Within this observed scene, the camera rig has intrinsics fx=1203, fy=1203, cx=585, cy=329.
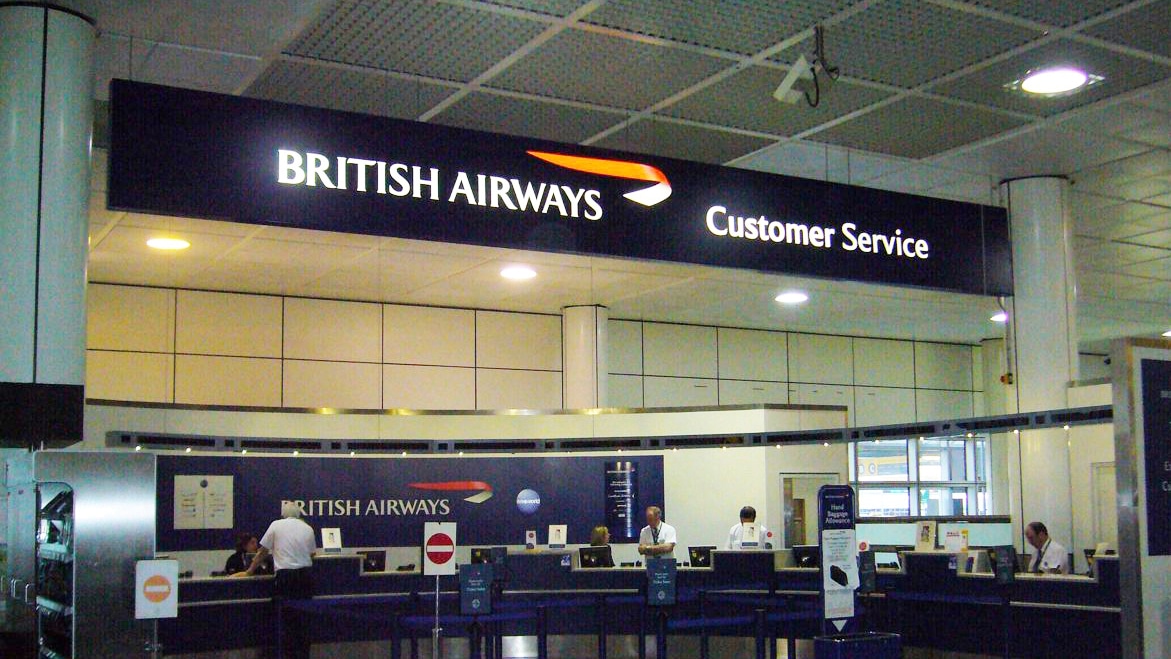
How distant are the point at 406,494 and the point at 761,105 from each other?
710cm

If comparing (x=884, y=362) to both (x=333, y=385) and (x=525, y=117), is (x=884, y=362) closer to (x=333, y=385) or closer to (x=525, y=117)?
(x=333, y=385)

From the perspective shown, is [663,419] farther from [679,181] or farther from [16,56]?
[16,56]

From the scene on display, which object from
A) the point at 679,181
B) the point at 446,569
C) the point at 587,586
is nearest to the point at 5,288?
the point at 679,181

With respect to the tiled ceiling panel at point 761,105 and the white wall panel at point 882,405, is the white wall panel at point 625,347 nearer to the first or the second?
the white wall panel at point 882,405

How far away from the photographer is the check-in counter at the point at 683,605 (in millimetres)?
9062

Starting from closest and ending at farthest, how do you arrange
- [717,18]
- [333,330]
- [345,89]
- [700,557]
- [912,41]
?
[717,18] → [912,41] → [345,89] → [700,557] → [333,330]

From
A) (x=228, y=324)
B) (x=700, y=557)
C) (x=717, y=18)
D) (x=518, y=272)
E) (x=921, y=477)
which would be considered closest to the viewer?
(x=717, y=18)

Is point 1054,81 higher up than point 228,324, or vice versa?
point 1054,81

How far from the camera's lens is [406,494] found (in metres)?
12.9

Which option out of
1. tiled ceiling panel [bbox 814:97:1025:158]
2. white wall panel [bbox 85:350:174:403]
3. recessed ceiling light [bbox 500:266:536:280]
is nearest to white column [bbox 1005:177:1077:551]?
tiled ceiling panel [bbox 814:97:1025:158]

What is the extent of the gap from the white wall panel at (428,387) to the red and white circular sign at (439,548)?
5.85 meters

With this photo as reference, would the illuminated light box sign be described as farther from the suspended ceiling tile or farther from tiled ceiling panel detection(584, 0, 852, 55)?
tiled ceiling panel detection(584, 0, 852, 55)

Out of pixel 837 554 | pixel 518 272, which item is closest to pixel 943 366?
pixel 518 272

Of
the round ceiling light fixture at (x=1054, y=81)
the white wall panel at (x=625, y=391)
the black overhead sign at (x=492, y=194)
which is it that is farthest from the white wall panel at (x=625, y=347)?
the round ceiling light fixture at (x=1054, y=81)
